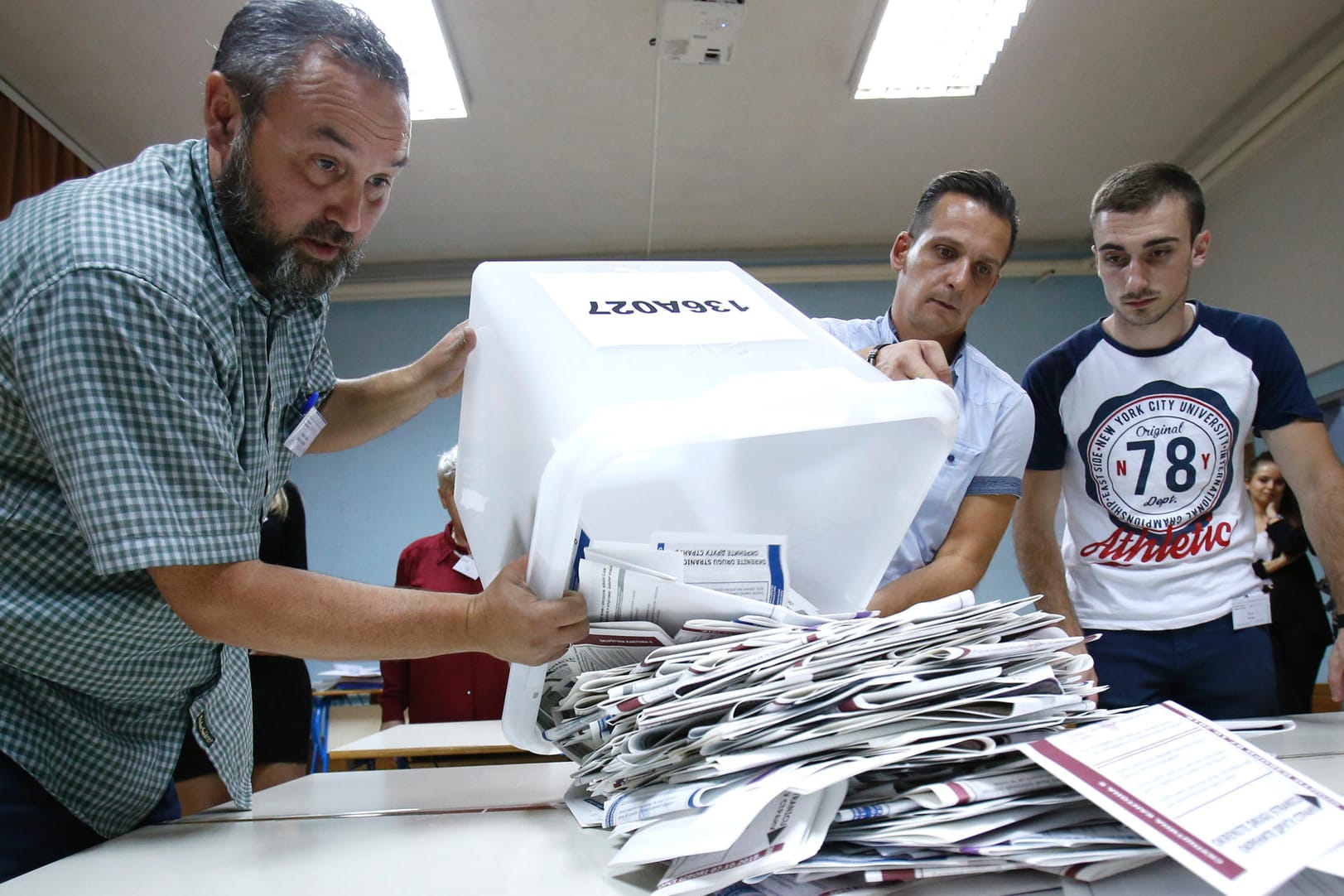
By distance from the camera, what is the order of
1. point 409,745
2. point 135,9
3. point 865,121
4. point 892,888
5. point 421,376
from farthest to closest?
point 865,121 → point 135,9 → point 409,745 → point 421,376 → point 892,888

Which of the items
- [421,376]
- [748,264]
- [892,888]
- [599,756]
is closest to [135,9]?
[421,376]

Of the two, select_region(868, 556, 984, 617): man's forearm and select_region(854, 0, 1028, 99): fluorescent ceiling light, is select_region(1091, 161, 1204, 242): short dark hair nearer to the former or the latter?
select_region(868, 556, 984, 617): man's forearm

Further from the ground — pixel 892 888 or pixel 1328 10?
pixel 1328 10

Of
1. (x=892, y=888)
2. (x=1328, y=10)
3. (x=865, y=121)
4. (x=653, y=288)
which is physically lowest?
(x=892, y=888)

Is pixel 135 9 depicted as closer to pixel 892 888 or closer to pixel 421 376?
pixel 421 376

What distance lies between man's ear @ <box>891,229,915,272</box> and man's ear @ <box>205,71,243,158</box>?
1.04m

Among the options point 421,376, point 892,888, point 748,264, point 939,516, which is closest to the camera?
point 892,888

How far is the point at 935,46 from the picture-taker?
3.08 meters

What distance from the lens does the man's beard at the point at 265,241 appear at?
2.73ft

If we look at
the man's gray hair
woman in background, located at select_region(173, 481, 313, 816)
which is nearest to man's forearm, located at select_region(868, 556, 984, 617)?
woman in background, located at select_region(173, 481, 313, 816)

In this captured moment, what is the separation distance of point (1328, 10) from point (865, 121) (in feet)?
5.09

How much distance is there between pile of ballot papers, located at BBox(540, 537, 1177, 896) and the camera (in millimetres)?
492

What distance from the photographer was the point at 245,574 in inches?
26.5

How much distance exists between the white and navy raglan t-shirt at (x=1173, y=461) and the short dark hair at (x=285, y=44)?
1.38 meters
